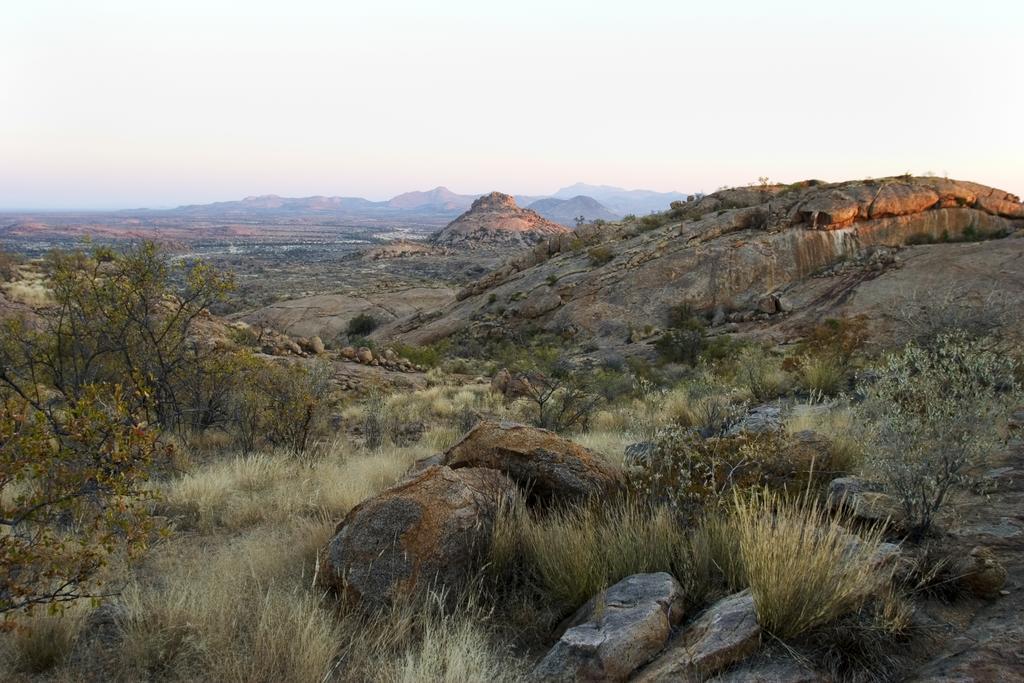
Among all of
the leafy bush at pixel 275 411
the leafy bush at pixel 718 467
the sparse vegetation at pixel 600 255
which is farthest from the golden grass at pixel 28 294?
the sparse vegetation at pixel 600 255

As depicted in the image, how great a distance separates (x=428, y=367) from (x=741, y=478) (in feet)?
48.7

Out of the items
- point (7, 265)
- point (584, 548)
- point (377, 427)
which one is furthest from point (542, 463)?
point (7, 265)

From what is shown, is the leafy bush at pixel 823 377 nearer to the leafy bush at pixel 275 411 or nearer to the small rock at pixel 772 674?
the small rock at pixel 772 674

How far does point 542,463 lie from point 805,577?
2.05 metres

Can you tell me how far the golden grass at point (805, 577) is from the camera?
2547mm

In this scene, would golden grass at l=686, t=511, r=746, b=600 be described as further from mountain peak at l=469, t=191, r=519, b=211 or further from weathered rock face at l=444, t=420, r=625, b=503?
mountain peak at l=469, t=191, r=519, b=211

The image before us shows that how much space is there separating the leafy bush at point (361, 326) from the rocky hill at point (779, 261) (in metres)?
5.35

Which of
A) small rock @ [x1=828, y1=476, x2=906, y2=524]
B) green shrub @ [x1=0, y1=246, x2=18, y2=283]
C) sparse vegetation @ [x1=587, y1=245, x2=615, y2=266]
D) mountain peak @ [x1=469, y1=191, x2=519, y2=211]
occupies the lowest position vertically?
small rock @ [x1=828, y1=476, x2=906, y2=524]

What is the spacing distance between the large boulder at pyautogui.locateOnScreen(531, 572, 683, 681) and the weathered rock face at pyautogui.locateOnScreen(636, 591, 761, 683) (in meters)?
0.08

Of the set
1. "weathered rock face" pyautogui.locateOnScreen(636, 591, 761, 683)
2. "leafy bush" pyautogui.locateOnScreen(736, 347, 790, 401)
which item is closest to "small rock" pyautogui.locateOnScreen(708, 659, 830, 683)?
"weathered rock face" pyautogui.locateOnScreen(636, 591, 761, 683)

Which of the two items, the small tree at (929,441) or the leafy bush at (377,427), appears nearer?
the small tree at (929,441)

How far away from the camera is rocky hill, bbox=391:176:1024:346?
57.4ft

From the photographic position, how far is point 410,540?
343 cm

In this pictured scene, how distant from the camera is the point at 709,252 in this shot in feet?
69.6
